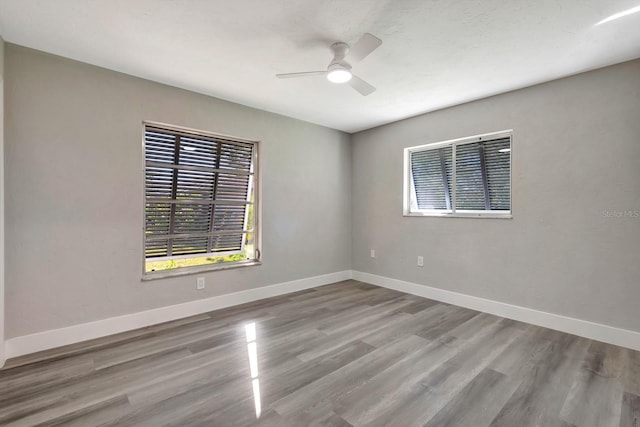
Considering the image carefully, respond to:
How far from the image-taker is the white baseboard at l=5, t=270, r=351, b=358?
2.38m

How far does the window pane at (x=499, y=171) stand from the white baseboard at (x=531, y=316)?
1140 millimetres

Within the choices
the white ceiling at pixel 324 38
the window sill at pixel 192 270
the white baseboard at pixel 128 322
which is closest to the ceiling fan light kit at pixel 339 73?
the white ceiling at pixel 324 38

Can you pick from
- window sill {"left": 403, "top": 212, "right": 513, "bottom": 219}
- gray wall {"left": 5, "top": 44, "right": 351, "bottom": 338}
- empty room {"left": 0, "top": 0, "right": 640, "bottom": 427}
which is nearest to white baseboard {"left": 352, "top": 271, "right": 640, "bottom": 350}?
empty room {"left": 0, "top": 0, "right": 640, "bottom": 427}

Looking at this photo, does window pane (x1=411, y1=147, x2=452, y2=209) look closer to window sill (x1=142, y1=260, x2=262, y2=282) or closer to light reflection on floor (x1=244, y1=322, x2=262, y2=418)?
window sill (x1=142, y1=260, x2=262, y2=282)

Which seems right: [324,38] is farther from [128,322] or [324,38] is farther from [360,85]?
[128,322]

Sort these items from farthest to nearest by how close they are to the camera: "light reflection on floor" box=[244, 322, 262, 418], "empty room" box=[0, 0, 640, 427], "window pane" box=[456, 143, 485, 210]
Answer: "window pane" box=[456, 143, 485, 210] < "empty room" box=[0, 0, 640, 427] < "light reflection on floor" box=[244, 322, 262, 418]

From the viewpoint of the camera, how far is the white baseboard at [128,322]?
2.38m

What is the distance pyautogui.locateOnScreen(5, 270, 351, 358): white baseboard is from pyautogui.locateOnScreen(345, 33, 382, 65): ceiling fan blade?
2.95 metres

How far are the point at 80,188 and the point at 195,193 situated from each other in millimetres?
1061

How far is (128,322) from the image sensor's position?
2.83 meters

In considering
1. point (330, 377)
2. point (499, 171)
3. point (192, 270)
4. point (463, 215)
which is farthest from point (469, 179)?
point (192, 270)

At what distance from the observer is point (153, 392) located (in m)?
1.87

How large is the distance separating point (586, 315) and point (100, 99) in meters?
5.05

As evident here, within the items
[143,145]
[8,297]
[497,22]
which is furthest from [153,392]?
[497,22]
